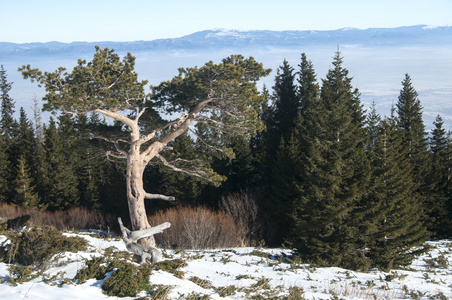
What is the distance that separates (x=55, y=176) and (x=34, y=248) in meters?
41.9

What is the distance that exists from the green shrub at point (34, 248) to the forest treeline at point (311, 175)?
7.31m

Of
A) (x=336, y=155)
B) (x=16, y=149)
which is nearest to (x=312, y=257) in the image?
(x=336, y=155)

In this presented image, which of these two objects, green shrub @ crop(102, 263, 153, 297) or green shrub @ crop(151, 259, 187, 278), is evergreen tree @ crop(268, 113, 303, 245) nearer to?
green shrub @ crop(151, 259, 187, 278)

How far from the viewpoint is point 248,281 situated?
1080cm

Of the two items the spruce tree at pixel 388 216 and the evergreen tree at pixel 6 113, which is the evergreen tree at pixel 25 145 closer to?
the evergreen tree at pixel 6 113

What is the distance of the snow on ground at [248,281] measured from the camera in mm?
7609

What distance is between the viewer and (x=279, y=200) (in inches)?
1294

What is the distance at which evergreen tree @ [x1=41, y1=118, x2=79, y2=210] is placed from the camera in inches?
1892

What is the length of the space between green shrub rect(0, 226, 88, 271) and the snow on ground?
0.27 meters

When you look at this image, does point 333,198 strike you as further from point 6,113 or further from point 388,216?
point 6,113

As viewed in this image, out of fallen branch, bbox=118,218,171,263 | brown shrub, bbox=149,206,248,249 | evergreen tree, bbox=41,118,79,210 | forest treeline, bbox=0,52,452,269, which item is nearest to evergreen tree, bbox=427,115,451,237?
forest treeline, bbox=0,52,452,269

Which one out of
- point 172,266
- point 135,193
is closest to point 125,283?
point 172,266

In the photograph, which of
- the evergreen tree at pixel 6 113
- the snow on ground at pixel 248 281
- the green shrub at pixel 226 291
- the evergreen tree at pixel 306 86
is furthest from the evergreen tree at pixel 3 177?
the green shrub at pixel 226 291

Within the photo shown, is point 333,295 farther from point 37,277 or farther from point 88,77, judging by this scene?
point 88,77
